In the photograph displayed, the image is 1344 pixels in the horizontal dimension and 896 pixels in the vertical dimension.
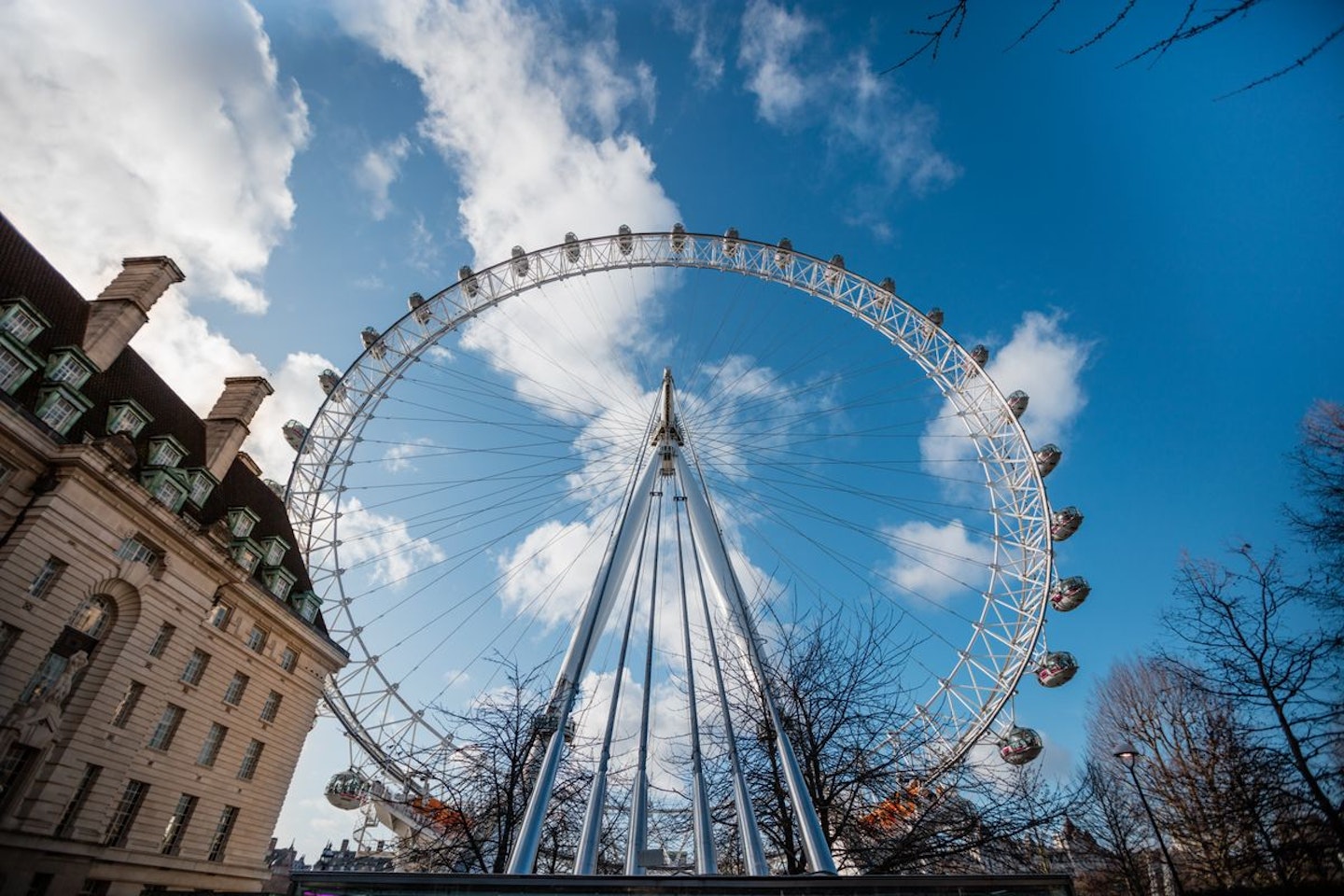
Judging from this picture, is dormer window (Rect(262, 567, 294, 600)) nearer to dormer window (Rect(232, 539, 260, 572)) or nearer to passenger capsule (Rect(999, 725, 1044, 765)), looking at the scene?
dormer window (Rect(232, 539, 260, 572))

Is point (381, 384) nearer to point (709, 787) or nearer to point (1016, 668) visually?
point (709, 787)

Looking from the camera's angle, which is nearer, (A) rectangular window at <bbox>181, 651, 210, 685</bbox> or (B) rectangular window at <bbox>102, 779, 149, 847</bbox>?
(B) rectangular window at <bbox>102, 779, 149, 847</bbox>

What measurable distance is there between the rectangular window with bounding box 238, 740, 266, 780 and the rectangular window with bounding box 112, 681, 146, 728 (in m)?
6.49

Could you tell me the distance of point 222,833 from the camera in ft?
92.2

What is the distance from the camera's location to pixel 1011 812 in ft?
54.6

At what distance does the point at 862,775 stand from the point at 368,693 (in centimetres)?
2558

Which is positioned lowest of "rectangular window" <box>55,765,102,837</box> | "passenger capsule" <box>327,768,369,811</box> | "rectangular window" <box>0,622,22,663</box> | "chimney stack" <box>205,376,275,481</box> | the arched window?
"rectangular window" <box>55,765,102,837</box>

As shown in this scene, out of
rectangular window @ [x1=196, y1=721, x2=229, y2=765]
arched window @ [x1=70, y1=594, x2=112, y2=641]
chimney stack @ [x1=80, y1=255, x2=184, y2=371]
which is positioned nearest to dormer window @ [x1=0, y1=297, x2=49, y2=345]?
chimney stack @ [x1=80, y1=255, x2=184, y2=371]

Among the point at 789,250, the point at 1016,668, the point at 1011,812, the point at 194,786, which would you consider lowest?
the point at 1011,812

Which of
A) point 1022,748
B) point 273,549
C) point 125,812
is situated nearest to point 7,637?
point 125,812

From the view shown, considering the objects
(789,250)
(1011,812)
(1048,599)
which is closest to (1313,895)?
(1011,812)

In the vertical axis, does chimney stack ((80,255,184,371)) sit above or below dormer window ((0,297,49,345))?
above

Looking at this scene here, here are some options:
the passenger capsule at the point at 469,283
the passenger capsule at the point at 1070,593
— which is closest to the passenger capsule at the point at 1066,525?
the passenger capsule at the point at 1070,593

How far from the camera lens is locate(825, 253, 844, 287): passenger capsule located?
35625mm
